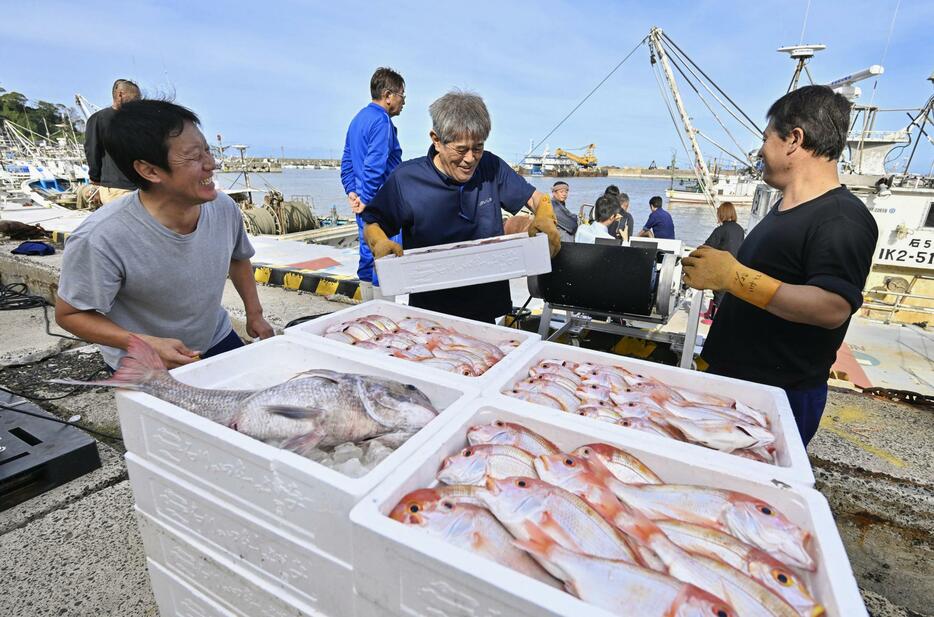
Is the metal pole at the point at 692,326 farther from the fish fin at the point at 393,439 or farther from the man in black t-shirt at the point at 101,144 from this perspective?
the man in black t-shirt at the point at 101,144

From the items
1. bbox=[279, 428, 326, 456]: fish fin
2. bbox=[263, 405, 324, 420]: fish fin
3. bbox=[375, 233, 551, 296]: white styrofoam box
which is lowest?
bbox=[279, 428, 326, 456]: fish fin

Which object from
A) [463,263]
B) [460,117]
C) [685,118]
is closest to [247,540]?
[463,263]

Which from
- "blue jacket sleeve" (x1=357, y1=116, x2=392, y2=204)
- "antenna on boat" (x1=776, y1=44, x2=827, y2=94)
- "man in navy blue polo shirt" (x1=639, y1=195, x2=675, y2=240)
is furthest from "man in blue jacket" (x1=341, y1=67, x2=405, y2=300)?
"antenna on boat" (x1=776, y1=44, x2=827, y2=94)

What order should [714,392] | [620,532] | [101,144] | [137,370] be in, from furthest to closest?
1. [101,144]
2. [714,392]
3. [137,370]
4. [620,532]

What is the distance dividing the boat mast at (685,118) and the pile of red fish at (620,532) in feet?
80.5

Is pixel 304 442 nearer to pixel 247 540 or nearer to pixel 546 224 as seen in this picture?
pixel 247 540

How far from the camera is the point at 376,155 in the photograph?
4.34m

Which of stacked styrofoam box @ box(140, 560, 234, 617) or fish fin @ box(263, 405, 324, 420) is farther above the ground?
fish fin @ box(263, 405, 324, 420)

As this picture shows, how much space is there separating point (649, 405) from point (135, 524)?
95.6 inches

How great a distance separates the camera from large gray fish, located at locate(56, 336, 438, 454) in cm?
135

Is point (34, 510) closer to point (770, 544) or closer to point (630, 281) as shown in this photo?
point (770, 544)

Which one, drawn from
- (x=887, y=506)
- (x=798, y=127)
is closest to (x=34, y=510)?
(x=798, y=127)

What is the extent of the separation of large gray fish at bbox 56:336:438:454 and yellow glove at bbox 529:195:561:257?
145 cm

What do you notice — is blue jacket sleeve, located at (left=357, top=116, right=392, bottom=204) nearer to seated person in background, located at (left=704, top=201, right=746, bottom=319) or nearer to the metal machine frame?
the metal machine frame
